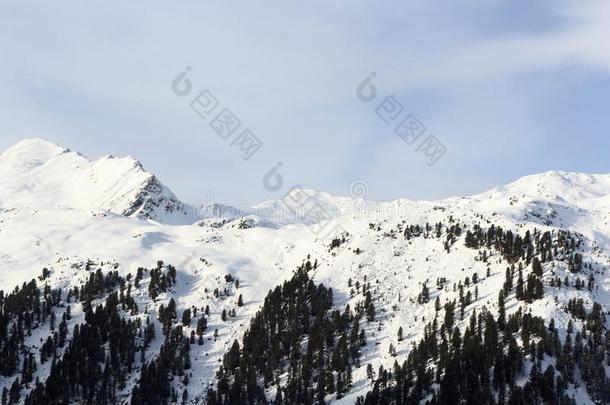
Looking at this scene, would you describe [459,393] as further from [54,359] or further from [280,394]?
[54,359]

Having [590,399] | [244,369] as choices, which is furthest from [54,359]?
[590,399]

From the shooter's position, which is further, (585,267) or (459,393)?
(585,267)

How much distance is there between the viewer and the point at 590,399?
148375mm

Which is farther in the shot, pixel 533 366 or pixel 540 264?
pixel 540 264

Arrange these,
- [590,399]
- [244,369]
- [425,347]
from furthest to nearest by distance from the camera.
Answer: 1. [244,369]
2. [425,347]
3. [590,399]

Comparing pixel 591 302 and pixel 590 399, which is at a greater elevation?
pixel 591 302

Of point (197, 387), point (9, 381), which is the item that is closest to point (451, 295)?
point (197, 387)

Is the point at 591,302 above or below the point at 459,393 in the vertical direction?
above

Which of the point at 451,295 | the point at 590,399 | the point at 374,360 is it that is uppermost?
the point at 451,295

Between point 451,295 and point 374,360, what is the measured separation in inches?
1359

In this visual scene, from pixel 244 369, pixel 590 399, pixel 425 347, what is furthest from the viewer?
pixel 244 369

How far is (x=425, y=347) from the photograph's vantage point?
174125 millimetres

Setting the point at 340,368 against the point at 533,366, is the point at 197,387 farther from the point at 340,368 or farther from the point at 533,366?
the point at 533,366

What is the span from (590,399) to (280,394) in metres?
78.0
